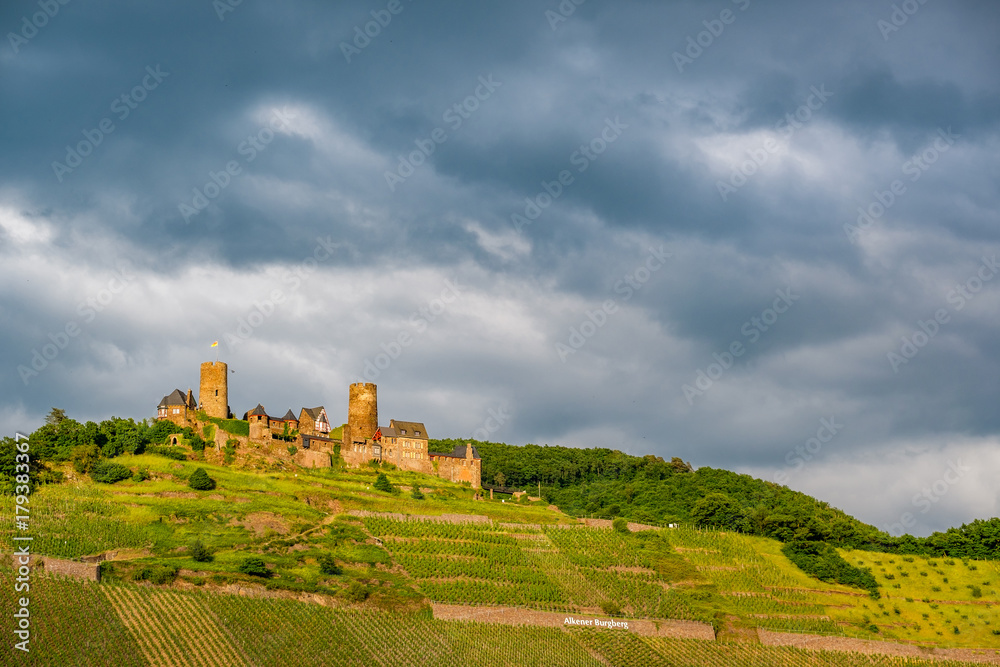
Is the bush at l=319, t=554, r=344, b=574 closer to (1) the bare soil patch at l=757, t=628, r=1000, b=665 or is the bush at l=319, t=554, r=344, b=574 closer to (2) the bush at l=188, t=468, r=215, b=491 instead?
(2) the bush at l=188, t=468, r=215, b=491

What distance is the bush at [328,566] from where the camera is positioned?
5939 cm

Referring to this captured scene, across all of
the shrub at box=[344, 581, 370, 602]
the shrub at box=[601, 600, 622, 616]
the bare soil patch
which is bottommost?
the bare soil patch

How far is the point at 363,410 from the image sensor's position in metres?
89.9

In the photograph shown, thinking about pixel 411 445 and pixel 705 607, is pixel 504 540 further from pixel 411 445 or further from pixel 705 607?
pixel 411 445

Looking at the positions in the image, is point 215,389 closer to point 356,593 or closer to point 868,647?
point 356,593

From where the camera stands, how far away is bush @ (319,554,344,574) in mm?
59391

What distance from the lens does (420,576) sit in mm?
62094

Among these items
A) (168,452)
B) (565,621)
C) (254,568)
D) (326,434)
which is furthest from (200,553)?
(326,434)

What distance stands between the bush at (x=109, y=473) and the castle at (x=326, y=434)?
894cm

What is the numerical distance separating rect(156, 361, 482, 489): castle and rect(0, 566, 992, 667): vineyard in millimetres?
26777

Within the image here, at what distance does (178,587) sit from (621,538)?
31876 mm

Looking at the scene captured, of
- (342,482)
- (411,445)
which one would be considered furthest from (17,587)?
(411,445)

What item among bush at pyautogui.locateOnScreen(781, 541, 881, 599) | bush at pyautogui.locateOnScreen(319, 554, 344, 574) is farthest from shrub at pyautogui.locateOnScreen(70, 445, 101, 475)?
bush at pyautogui.locateOnScreen(781, 541, 881, 599)

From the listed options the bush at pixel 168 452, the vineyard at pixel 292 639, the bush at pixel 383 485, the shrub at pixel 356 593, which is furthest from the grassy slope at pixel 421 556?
the vineyard at pixel 292 639
